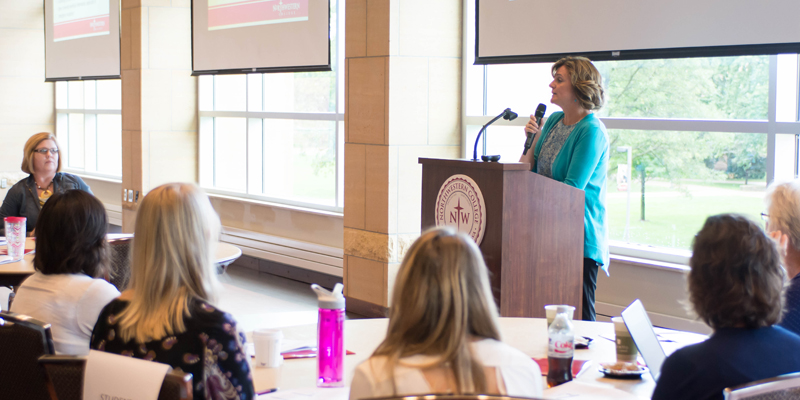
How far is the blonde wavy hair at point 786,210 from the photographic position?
2166 mm

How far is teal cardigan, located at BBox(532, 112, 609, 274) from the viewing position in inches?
128

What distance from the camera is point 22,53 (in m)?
11.4

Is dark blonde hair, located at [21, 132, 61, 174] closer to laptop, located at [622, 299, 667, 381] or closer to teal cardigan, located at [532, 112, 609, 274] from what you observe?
teal cardigan, located at [532, 112, 609, 274]

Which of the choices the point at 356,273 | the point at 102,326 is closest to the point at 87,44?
the point at 356,273

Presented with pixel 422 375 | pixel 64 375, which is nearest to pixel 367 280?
pixel 64 375

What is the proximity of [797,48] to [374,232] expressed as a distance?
3.08 meters

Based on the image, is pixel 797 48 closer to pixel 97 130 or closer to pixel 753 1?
pixel 753 1

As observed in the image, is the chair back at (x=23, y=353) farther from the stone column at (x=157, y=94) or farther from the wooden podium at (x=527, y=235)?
the stone column at (x=157, y=94)

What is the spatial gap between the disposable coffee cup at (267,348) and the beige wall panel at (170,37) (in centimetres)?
710

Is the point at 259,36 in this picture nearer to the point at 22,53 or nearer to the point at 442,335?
the point at 22,53

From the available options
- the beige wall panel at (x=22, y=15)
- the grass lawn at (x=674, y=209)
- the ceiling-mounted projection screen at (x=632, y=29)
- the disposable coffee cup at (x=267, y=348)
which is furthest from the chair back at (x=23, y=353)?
the beige wall panel at (x=22, y=15)

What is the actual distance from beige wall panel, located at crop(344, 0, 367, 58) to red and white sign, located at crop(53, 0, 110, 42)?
4993 millimetres

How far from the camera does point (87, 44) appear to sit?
9922 mm

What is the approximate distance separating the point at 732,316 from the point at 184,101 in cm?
793
